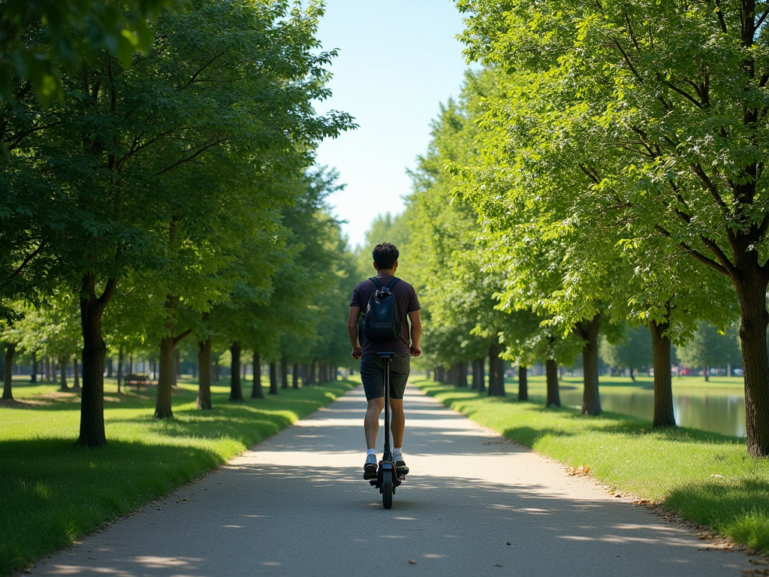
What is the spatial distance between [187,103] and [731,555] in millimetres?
7757

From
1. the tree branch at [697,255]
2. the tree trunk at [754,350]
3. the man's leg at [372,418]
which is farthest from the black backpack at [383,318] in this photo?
the tree trunk at [754,350]

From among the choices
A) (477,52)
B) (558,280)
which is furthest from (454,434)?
(477,52)

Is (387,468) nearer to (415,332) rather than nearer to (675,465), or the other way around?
(415,332)

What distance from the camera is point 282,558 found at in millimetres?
5707

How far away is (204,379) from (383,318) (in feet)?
67.8

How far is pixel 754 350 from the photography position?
1141 cm

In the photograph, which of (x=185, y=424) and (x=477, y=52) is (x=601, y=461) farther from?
(x=185, y=424)

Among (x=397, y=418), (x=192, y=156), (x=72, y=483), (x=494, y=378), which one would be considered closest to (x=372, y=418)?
(x=397, y=418)

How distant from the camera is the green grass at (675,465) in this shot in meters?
7.03

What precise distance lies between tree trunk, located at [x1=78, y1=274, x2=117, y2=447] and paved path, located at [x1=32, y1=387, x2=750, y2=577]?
9.63 feet

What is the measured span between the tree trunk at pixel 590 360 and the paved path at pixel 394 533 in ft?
41.2

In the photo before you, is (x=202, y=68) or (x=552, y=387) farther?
(x=552, y=387)

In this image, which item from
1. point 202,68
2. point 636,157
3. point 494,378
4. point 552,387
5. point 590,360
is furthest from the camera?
point 494,378

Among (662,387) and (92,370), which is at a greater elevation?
(92,370)
